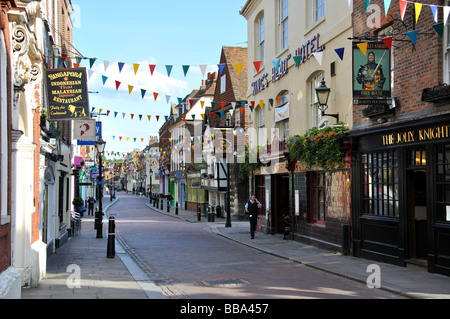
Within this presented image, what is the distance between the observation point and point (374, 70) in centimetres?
1228

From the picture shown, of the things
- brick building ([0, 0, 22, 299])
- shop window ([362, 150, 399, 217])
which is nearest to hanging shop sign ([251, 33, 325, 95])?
shop window ([362, 150, 399, 217])

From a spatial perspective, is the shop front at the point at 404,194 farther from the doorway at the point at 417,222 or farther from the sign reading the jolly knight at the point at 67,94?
the sign reading the jolly knight at the point at 67,94

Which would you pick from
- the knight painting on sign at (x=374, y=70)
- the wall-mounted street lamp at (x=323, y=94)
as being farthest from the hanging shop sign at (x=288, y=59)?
the knight painting on sign at (x=374, y=70)

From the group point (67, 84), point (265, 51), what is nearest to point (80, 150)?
point (265, 51)

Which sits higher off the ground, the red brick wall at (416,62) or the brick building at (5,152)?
the red brick wall at (416,62)

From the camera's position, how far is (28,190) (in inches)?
396

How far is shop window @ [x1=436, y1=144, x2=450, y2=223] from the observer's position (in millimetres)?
10883

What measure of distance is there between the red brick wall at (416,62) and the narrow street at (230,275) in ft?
15.0

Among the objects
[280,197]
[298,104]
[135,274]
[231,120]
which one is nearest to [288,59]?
[298,104]

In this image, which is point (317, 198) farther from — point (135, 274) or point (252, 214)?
point (135, 274)

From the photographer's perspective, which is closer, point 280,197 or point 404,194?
point 404,194

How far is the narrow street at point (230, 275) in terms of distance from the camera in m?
9.57

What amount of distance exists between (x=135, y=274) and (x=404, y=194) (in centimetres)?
686

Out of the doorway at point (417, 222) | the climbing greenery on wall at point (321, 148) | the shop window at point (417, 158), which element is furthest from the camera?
the climbing greenery on wall at point (321, 148)
